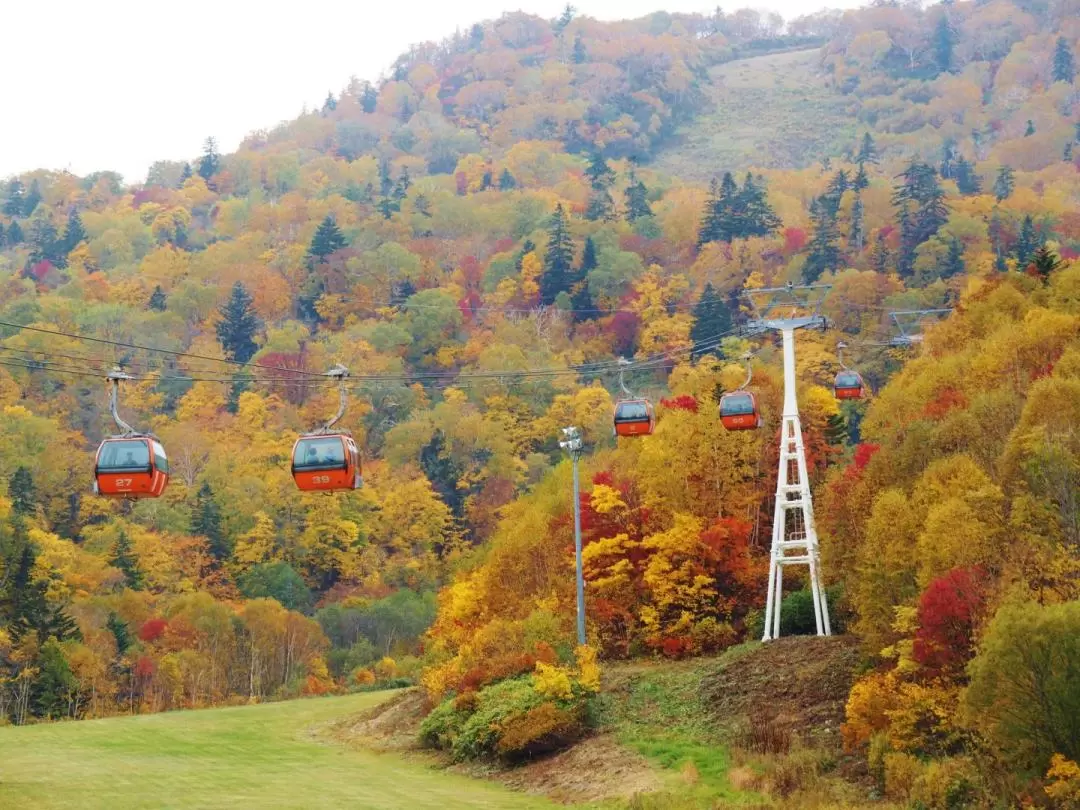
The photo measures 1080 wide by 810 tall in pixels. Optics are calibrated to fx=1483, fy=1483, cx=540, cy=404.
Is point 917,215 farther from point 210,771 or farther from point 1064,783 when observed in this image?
point 1064,783

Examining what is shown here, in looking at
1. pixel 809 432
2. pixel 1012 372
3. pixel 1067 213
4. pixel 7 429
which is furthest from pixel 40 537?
pixel 1067 213

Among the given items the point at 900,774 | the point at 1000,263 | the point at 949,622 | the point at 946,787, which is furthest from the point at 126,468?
the point at 1000,263

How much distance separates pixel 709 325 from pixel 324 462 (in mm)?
84072

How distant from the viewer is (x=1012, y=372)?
46.2 meters

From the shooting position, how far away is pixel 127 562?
90312 millimetres

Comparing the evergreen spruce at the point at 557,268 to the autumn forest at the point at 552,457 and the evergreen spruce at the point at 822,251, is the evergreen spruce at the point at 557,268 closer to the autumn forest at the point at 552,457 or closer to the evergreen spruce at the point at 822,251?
the autumn forest at the point at 552,457

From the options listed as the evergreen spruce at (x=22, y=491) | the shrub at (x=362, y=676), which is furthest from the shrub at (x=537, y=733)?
the evergreen spruce at (x=22, y=491)

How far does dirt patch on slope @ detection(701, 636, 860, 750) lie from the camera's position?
35.1m

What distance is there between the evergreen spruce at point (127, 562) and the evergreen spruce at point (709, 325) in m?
41.9

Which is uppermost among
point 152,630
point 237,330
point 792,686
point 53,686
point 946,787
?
point 237,330

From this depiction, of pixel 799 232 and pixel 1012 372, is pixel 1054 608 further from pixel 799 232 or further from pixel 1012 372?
pixel 799 232

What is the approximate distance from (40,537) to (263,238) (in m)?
94.5

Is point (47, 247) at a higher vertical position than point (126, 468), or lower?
higher

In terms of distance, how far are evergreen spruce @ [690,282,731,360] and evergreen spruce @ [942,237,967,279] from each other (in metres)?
16.7
